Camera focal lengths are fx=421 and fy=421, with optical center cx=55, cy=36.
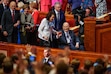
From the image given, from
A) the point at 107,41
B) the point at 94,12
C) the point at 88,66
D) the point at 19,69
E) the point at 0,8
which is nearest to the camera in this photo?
the point at 19,69

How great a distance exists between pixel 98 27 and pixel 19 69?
481cm

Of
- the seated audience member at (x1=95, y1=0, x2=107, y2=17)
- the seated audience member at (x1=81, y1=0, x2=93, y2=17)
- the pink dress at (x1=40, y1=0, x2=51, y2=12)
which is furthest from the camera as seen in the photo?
the pink dress at (x1=40, y1=0, x2=51, y2=12)

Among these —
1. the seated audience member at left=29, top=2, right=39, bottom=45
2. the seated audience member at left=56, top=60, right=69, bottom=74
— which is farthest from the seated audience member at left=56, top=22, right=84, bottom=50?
the seated audience member at left=56, top=60, right=69, bottom=74

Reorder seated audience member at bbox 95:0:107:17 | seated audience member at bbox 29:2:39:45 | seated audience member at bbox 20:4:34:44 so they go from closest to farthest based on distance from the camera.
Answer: seated audience member at bbox 20:4:34:44, seated audience member at bbox 29:2:39:45, seated audience member at bbox 95:0:107:17

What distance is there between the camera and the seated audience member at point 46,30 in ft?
30.4

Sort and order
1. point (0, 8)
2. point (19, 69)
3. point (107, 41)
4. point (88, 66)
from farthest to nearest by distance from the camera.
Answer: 1. point (0, 8)
2. point (107, 41)
3. point (88, 66)
4. point (19, 69)

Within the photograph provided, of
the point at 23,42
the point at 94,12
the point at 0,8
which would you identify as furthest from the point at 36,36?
the point at 94,12

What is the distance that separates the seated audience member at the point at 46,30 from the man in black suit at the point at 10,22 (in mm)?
744

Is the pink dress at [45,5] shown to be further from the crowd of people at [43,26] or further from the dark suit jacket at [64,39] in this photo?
the dark suit jacket at [64,39]

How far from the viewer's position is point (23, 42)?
33.2 ft

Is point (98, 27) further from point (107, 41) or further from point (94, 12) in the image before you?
point (94, 12)

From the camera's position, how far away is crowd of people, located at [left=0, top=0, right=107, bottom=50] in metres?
9.24

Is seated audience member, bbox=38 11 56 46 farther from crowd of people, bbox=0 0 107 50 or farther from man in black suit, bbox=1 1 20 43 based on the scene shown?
man in black suit, bbox=1 1 20 43

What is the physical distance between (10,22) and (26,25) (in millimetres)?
673
